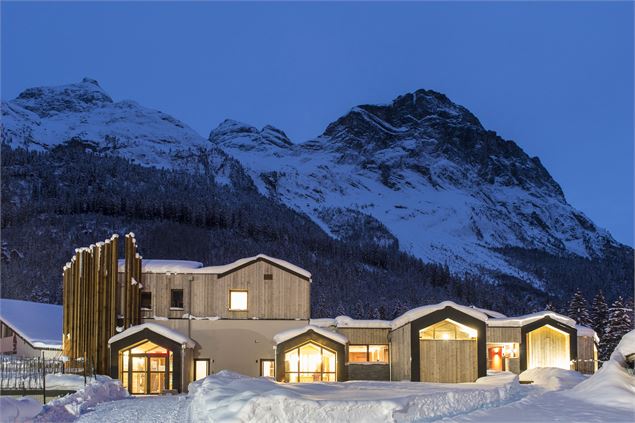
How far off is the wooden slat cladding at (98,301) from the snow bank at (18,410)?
14825 millimetres

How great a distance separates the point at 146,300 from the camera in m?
37.6

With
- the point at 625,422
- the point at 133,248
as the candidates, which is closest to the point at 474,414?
the point at 625,422

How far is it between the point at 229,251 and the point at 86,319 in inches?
3781

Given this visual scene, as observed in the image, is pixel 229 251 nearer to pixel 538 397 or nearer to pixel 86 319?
pixel 86 319

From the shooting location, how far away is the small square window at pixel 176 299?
37.6 meters

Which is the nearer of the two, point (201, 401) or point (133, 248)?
point (201, 401)

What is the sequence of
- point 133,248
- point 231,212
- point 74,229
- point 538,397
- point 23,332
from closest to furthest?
point 538,397 < point 133,248 < point 23,332 < point 74,229 < point 231,212

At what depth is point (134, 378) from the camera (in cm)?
3341

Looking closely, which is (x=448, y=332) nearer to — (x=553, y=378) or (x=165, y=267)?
(x=553, y=378)

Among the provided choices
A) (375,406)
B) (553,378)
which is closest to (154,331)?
(553,378)

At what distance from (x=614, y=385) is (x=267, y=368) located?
20966 mm

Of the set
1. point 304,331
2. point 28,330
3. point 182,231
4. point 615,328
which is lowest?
point 615,328

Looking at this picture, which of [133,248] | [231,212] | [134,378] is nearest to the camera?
[134,378]

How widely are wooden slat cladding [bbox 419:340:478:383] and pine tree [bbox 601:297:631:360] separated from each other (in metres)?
23.0
